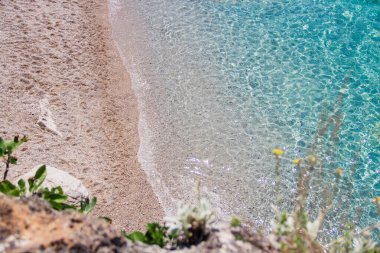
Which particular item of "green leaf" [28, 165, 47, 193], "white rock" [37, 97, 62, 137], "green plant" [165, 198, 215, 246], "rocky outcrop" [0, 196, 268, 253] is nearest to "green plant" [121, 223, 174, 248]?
"green plant" [165, 198, 215, 246]

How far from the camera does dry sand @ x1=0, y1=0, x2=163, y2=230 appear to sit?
6.91 m

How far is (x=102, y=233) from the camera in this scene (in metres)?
2.93

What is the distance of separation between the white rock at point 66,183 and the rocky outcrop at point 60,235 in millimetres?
3125

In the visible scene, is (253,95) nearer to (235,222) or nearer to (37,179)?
(37,179)

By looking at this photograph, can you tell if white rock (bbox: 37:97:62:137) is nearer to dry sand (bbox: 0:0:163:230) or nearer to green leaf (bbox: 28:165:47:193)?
dry sand (bbox: 0:0:163:230)

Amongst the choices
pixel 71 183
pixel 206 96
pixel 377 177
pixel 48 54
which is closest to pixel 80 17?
pixel 48 54

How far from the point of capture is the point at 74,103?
8.17 m

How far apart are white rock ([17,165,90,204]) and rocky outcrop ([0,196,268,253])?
313cm

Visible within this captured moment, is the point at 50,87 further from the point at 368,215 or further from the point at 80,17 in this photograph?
the point at 368,215

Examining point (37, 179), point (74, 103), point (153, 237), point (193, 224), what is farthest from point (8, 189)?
point (74, 103)

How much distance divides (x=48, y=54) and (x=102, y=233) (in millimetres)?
6952

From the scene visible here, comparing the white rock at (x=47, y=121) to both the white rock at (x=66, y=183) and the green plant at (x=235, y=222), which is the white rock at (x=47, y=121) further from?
the green plant at (x=235, y=222)

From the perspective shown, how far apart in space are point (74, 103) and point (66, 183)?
7.62ft

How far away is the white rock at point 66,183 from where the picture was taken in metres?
6.07
